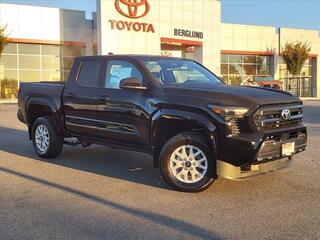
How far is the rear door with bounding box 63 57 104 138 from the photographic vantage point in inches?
320

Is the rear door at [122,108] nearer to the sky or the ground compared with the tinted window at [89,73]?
nearer to the ground

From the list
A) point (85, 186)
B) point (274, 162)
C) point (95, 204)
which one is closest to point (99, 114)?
point (85, 186)

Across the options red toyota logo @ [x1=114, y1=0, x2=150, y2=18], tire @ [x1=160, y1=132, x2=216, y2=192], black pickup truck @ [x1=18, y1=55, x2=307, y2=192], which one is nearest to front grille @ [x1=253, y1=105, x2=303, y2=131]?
black pickup truck @ [x1=18, y1=55, x2=307, y2=192]

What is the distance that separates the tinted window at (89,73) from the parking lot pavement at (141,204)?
1467 mm

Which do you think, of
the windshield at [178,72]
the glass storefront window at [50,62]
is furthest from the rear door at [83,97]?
the glass storefront window at [50,62]

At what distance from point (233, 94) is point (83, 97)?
2.93 meters

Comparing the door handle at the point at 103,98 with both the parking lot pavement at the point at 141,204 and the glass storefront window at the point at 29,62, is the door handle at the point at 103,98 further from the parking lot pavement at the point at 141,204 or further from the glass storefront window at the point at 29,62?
the glass storefront window at the point at 29,62

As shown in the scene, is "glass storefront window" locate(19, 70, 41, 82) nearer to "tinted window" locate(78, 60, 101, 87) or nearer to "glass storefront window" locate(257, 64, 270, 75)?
"glass storefront window" locate(257, 64, 270, 75)

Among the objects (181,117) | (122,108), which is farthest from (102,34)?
(181,117)

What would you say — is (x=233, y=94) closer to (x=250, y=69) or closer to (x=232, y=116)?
(x=232, y=116)

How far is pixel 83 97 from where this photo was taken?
8.27 meters

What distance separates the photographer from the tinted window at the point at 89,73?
8.24 meters

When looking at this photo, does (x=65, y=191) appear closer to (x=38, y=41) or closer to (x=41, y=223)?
(x=41, y=223)

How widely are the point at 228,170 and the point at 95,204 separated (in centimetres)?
176
